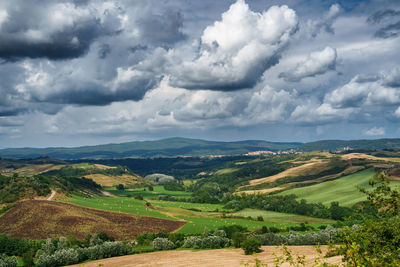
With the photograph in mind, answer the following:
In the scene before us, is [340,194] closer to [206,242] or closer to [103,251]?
[206,242]

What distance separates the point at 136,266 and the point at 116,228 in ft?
152

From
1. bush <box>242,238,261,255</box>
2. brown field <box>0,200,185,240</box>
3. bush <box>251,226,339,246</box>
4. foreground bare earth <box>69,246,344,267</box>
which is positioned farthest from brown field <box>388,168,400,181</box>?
bush <box>242,238,261,255</box>

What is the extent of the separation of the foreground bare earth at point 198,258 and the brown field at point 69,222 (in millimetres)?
25807

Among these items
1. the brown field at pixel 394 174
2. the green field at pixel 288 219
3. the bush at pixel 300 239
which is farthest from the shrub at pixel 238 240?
the brown field at pixel 394 174

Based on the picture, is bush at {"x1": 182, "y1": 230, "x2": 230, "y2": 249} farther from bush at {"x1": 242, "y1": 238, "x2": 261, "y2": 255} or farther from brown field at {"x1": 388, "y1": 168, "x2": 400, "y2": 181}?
brown field at {"x1": 388, "y1": 168, "x2": 400, "y2": 181}

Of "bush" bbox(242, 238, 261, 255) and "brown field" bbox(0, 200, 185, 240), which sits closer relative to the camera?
"bush" bbox(242, 238, 261, 255)

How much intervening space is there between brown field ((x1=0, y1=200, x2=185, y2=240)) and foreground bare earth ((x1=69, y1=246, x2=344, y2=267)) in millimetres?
25807

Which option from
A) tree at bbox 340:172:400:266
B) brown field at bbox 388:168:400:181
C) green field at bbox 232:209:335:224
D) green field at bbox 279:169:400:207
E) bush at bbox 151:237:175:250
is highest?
tree at bbox 340:172:400:266

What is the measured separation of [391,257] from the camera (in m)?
20.3

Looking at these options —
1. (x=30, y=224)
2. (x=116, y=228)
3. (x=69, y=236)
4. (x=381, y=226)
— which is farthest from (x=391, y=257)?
(x=30, y=224)

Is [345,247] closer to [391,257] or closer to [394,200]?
[391,257]

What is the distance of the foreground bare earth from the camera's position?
223 feet

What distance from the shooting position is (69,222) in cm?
11112

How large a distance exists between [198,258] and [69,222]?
59078 millimetres
